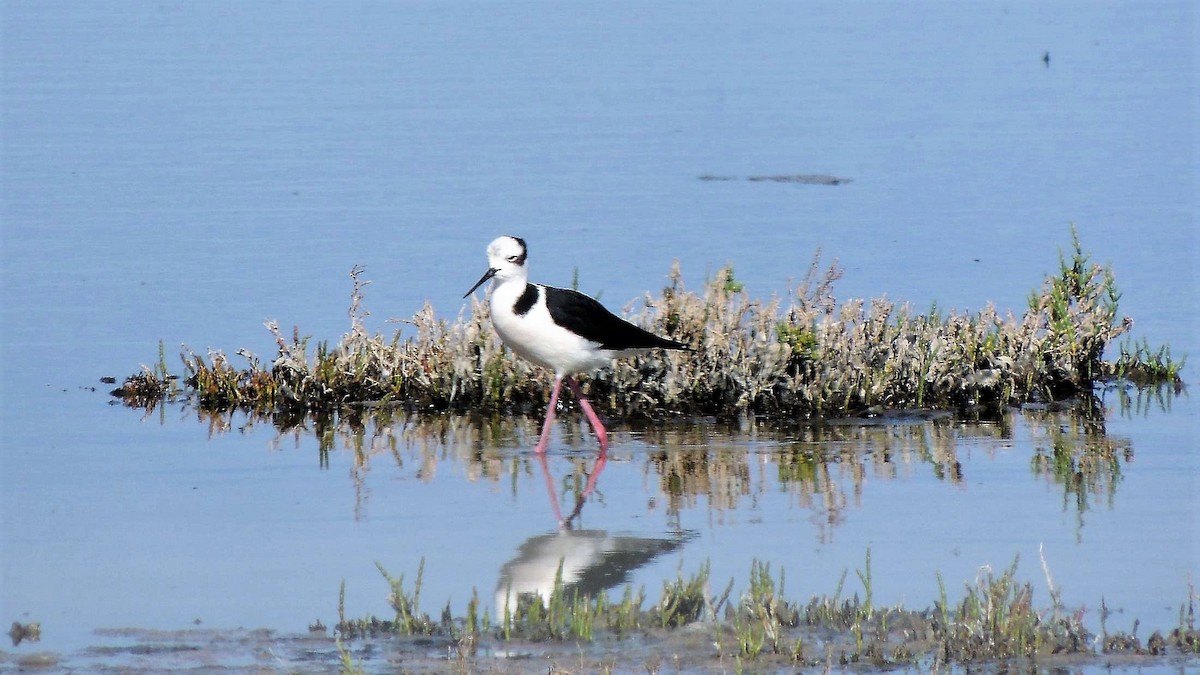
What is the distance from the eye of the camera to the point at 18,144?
64.0ft

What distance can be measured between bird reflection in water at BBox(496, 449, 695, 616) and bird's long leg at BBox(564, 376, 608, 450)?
4.27ft

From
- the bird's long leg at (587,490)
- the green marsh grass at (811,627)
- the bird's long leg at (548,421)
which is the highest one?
the bird's long leg at (548,421)

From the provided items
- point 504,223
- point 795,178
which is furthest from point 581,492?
point 795,178

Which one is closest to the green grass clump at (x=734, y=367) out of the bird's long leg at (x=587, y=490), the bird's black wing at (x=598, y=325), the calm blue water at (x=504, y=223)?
the bird's black wing at (x=598, y=325)

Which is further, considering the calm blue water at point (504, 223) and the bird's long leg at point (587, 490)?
the bird's long leg at point (587, 490)

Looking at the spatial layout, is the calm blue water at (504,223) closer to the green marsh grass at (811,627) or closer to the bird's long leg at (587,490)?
the bird's long leg at (587,490)

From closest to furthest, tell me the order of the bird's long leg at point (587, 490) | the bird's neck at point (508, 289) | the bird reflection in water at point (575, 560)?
1. the bird reflection in water at point (575, 560)
2. the bird's long leg at point (587, 490)
3. the bird's neck at point (508, 289)

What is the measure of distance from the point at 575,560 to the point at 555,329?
7.69 ft

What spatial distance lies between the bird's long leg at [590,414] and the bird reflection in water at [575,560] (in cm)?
130

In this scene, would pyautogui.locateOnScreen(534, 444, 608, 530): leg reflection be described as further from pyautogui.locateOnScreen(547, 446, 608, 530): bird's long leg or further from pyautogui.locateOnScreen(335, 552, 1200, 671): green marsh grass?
pyautogui.locateOnScreen(335, 552, 1200, 671): green marsh grass

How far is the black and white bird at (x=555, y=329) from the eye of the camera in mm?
9422

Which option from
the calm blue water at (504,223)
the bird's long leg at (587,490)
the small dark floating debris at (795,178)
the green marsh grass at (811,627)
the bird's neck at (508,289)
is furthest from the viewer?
the small dark floating debris at (795,178)

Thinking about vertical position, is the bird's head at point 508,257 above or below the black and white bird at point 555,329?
above

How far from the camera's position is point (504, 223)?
50.8 ft
